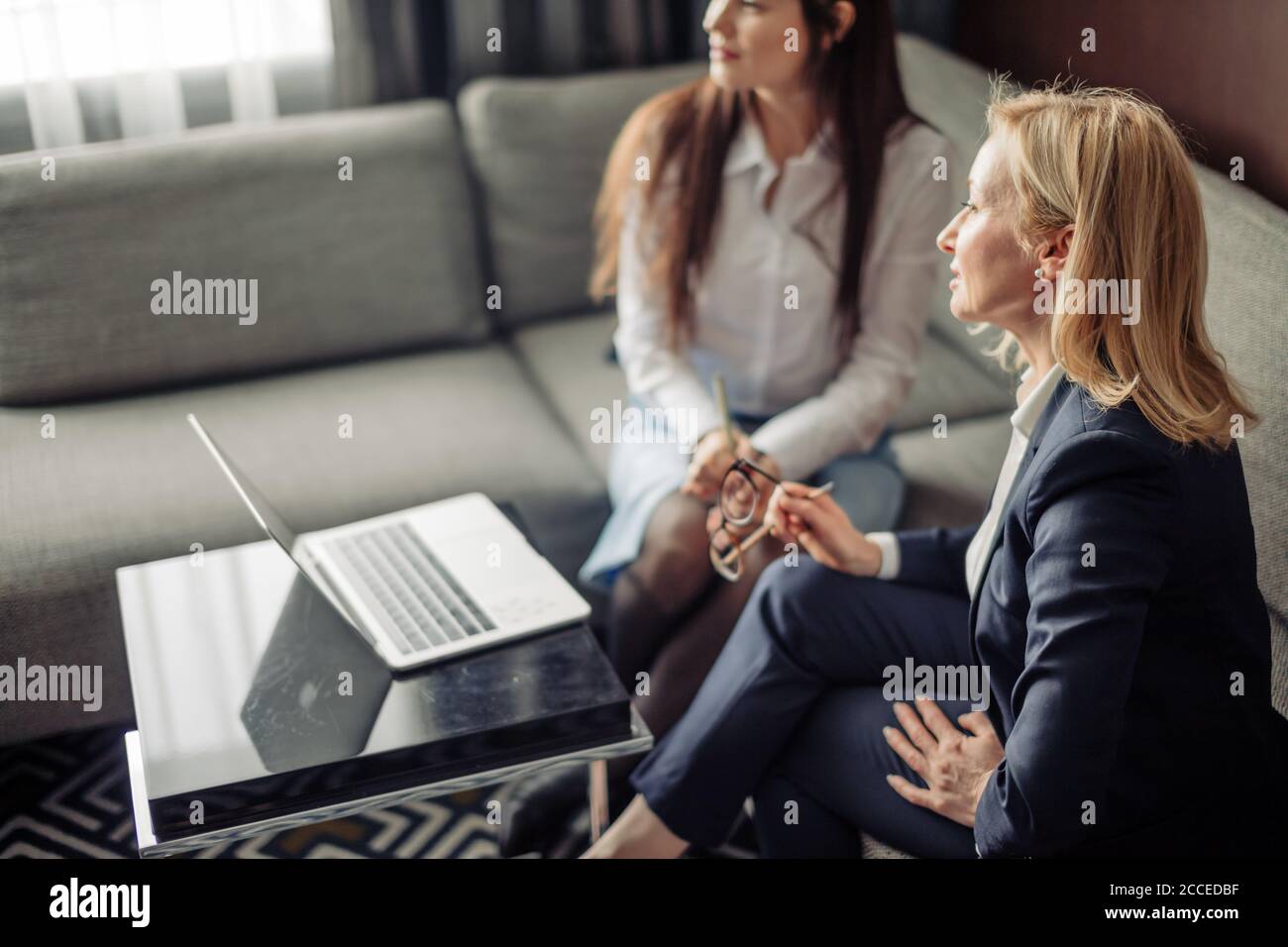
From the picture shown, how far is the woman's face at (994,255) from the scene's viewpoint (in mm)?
1237

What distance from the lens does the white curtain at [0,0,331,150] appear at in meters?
2.22

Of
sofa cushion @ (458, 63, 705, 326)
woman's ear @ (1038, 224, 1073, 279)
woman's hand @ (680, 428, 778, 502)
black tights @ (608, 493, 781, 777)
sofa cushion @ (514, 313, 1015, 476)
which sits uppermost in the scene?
woman's ear @ (1038, 224, 1073, 279)

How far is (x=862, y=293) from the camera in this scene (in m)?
1.87

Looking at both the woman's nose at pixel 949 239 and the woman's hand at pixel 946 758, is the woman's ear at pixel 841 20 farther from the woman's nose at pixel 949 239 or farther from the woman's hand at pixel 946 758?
the woman's hand at pixel 946 758

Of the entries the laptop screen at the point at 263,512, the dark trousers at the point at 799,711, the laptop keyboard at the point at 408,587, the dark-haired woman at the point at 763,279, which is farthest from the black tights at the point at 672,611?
the laptop screen at the point at 263,512

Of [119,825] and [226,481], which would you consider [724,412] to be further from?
[119,825]

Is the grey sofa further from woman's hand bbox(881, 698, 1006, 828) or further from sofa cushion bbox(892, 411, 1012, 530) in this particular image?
woman's hand bbox(881, 698, 1006, 828)

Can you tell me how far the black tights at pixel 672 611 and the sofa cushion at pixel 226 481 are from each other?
0.30 metres

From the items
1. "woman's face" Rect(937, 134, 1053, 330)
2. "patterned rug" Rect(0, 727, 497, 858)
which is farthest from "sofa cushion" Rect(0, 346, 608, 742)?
"woman's face" Rect(937, 134, 1053, 330)

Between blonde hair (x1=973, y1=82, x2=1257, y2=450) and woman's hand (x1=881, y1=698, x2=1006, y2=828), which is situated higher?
blonde hair (x1=973, y1=82, x2=1257, y2=450)

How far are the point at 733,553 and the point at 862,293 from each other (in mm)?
500

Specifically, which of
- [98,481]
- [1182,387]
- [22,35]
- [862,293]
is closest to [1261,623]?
[1182,387]

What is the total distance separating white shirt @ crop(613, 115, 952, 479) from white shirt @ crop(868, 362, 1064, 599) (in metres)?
0.31

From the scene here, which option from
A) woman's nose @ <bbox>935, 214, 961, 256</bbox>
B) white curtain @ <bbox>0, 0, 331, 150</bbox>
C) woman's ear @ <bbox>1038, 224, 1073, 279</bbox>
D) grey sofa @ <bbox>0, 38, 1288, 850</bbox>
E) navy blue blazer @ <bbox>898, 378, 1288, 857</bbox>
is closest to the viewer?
navy blue blazer @ <bbox>898, 378, 1288, 857</bbox>
